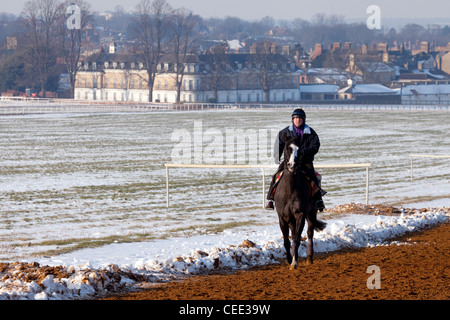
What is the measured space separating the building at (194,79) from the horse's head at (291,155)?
106171mm

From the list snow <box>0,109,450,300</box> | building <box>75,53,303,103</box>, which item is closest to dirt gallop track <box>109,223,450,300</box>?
snow <box>0,109,450,300</box>

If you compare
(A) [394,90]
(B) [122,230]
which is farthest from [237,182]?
(A) [394,90]

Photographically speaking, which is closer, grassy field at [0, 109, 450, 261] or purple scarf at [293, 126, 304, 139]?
purple scarf at [293, 126, 304, 139]

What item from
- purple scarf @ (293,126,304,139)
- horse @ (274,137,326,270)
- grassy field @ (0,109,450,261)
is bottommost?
grassy field @ (0,109,450,261)

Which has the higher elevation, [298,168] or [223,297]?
[298,168]

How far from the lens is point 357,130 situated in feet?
206

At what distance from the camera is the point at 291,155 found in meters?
13.1

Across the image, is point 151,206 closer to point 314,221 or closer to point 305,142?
point 314,221

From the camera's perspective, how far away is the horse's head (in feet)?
42.8

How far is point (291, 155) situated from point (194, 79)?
368 feet

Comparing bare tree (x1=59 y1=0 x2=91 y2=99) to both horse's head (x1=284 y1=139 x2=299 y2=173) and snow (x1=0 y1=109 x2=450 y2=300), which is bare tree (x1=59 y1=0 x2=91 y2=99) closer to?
snow (x1=0 y1=109 x2=450 y2=300)

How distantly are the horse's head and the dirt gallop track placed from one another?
1802 mm
